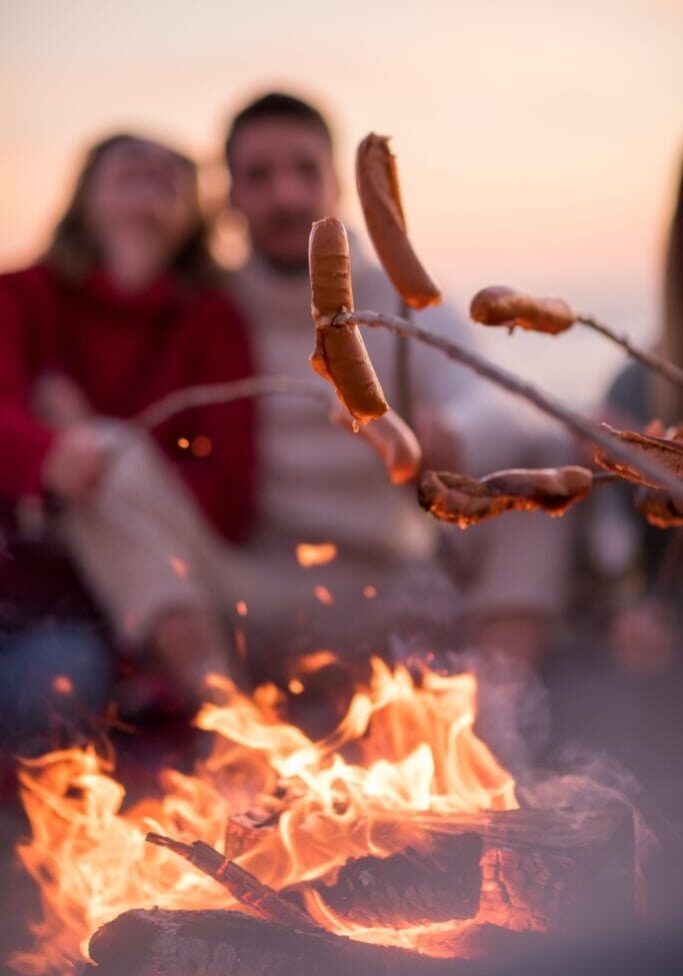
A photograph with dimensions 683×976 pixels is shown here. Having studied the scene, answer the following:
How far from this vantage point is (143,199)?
6.64 ft

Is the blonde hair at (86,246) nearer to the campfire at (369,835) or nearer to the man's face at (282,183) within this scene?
the man's face at (282,183)

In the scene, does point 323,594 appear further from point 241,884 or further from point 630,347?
point 630,347

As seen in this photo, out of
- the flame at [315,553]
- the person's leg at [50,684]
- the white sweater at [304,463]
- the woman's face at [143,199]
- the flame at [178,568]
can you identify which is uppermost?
the woman's face at [143,199]

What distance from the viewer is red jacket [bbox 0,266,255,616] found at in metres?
2.03

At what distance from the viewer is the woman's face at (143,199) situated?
203cm

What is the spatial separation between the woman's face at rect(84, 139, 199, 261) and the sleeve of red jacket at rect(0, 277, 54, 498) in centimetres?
26

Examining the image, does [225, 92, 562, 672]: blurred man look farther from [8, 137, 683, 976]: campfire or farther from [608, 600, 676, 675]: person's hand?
[8, 137, 683, 976]: campfire

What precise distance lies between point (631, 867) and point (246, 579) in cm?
108

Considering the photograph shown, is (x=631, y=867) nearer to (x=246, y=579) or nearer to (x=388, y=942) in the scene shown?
(x=388, y=942)

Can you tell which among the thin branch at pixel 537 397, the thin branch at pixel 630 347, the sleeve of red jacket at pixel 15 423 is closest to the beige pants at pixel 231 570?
the sleeve of red jacket at pixel 15 423

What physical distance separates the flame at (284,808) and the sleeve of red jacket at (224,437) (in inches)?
28.5

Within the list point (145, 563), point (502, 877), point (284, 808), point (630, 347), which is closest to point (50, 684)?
point (145, 563)

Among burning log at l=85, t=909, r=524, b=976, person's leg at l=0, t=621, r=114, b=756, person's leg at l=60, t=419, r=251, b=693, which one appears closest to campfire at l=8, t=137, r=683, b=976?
burning log at l=85, t=909, r=524, b=976

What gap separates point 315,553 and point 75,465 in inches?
21.2
